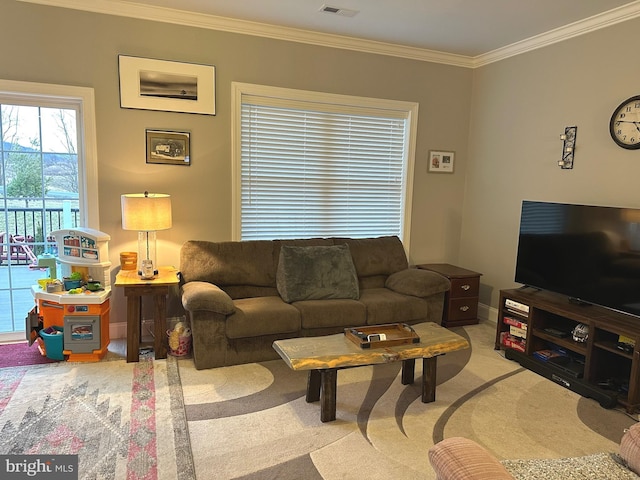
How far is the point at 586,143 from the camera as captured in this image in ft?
12.2

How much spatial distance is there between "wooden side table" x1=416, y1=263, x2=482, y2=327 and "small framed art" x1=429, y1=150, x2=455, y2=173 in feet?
3.79

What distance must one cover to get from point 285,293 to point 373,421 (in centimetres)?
141

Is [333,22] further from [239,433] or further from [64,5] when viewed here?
[239,433]

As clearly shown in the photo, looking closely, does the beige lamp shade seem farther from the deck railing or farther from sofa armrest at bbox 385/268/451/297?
sofa armrest at bbox 385/268/451/297

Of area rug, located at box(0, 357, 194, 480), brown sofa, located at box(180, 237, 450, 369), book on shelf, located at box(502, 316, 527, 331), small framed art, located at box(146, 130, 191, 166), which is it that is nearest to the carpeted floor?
area rug, located at box(0, 357, 194, 480)

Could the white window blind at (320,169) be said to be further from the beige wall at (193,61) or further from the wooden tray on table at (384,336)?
the wooden tray on table at (384,336)

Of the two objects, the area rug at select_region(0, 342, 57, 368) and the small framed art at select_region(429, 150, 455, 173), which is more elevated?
the small framed art at select_region(429, 150, 455, 173)

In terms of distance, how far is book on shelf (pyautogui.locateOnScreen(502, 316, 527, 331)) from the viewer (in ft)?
12.0

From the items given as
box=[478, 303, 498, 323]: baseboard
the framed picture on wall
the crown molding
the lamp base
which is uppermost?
the crown molding

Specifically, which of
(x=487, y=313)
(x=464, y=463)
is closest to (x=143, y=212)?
(x=464, y=463)

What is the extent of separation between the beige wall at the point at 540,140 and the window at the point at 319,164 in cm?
80

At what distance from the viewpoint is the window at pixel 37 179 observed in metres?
3.57

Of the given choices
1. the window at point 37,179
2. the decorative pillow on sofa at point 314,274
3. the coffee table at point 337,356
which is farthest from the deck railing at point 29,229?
the coffee table at point 337,356

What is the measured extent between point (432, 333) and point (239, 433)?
4.55ft
